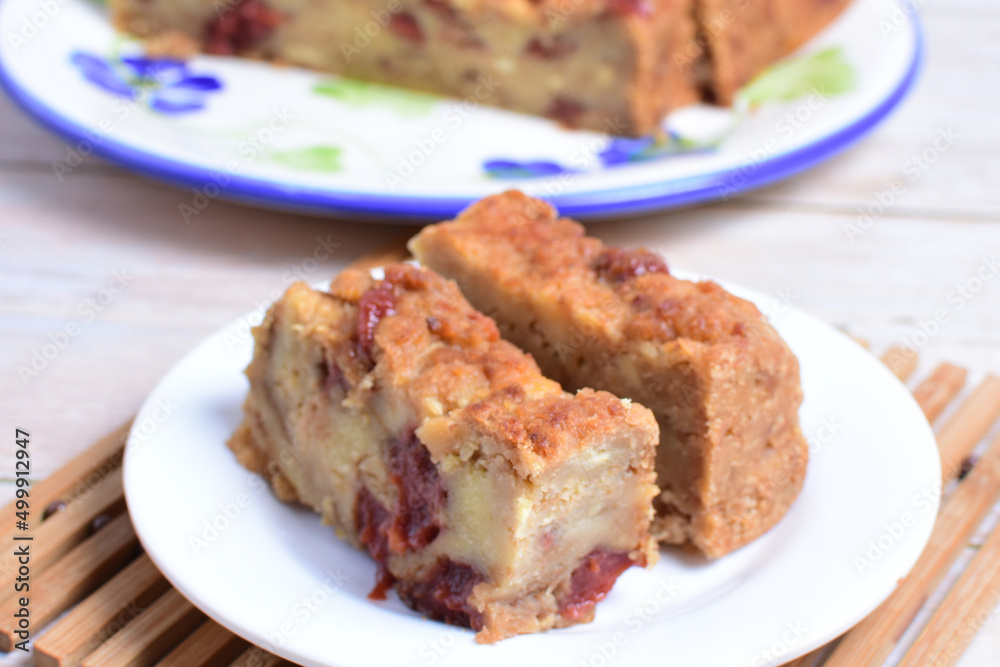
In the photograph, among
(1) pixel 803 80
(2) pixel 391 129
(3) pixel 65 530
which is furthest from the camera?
(1) pixel 803 80

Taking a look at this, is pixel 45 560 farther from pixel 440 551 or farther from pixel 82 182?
pixel 82 182

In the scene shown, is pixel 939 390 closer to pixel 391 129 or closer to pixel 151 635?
pixel 151 635

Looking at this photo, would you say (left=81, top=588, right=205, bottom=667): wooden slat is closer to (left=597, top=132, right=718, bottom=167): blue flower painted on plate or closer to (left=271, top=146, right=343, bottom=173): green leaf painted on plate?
(left=271, top=146, right=343, bottom=173): green leaf painted on plate

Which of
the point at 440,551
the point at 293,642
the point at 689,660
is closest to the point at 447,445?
the point at 440,551

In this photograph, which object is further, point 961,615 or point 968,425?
point 968,425

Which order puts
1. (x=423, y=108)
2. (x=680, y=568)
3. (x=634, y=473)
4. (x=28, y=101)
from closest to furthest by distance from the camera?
1. (x=634, y=473)
2. (x=680, y=568)
3. (x=28, y=101)
4. (x=423, y=108)

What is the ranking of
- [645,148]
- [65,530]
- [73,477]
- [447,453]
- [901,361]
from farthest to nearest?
[645,148], [901,361], [73,477], [65,530], [447,453]

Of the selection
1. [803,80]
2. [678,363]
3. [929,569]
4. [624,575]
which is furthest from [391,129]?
[929,569]
